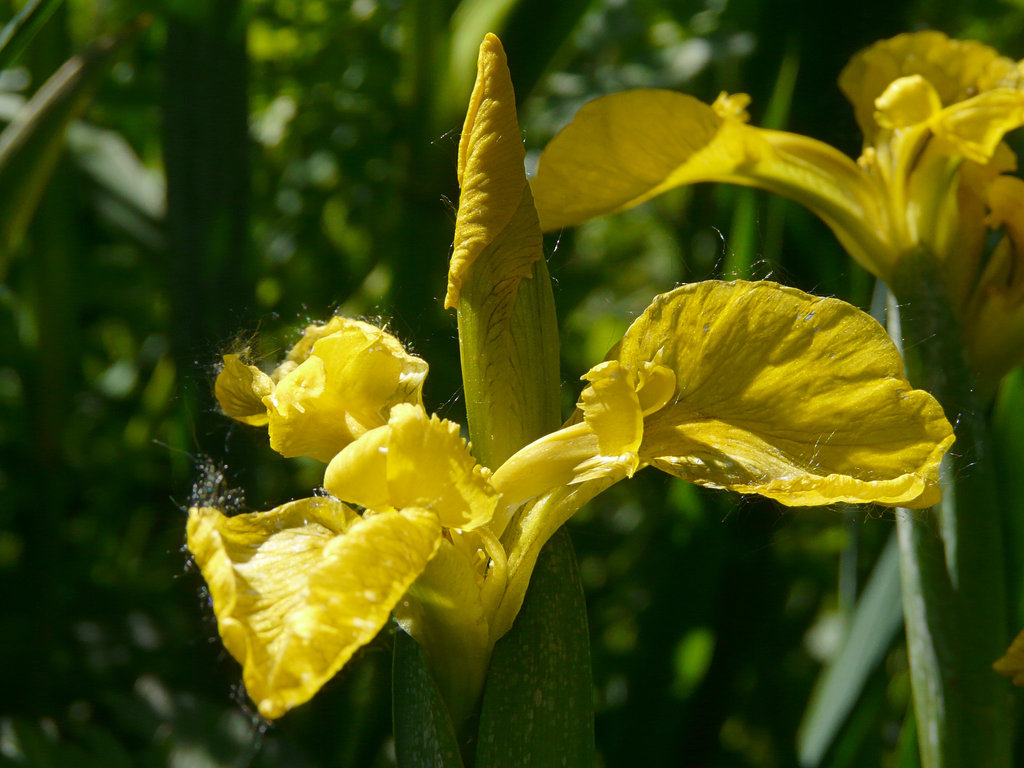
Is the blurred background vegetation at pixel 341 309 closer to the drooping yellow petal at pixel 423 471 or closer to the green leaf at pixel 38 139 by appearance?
the green leaf at pixel 38 139

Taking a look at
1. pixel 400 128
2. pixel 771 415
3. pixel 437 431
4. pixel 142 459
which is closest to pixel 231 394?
pixel 437 431

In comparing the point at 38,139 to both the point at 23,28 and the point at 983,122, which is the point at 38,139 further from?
the point at 983,122

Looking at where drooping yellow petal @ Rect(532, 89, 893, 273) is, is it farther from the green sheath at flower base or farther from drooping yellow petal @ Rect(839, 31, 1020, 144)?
the green sheath at flower base

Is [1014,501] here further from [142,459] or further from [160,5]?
[142,459]

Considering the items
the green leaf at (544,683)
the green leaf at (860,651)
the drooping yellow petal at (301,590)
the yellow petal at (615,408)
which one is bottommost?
the green leaf at (860,651)

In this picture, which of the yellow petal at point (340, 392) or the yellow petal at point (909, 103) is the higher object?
the yellow petal at point (340, 392)

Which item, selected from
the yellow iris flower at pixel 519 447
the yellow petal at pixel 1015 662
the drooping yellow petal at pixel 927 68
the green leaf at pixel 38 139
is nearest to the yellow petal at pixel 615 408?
the yellow iris flower at pixel 519 447

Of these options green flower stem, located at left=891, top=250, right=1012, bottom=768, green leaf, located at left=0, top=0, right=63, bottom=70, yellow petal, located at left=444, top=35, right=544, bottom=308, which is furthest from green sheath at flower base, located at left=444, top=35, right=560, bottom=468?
green leaf, located at left=0, top=0, right=63, bottom=70

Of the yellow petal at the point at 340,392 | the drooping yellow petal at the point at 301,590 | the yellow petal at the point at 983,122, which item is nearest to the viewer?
the drooping yellow petal at the point at 301,590
